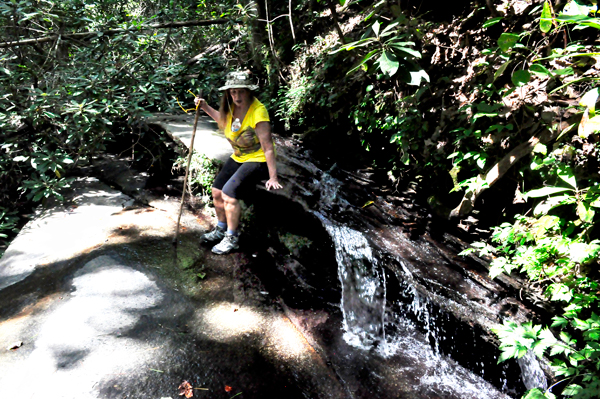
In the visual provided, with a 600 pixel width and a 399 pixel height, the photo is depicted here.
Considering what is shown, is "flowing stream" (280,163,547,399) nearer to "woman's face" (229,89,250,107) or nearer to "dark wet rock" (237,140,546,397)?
"dark wet rock" (237,140,546,397)

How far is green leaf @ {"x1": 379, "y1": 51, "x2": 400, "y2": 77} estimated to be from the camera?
233 centimetres

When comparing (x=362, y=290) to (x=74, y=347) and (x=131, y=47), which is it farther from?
(x=131, y=47)

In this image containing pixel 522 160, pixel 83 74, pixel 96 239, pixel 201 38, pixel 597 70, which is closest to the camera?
pixel 597 70

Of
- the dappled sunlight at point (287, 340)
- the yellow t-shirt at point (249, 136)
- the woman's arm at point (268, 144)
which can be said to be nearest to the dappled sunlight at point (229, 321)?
the dappled sunlight at point (287, 340)

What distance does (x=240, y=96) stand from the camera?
3.96 meters

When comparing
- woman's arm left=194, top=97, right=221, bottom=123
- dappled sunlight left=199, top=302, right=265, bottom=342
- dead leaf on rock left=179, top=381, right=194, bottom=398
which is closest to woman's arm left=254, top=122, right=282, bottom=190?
woman's arm left=194, top=97, right=221, bottom=123

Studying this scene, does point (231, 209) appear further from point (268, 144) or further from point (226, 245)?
point (268, 144)

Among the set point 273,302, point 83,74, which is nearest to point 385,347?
point 273,302

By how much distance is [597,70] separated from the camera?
3234mm

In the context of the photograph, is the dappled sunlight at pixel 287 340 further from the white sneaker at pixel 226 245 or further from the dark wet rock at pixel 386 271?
the white sneaker at pixel 226 245

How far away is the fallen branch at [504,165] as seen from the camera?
11.8ft

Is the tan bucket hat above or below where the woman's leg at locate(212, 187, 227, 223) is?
above

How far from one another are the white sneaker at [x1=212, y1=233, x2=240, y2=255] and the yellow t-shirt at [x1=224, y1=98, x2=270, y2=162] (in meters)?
1.00

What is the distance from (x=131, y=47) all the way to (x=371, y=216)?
16.6 ft
